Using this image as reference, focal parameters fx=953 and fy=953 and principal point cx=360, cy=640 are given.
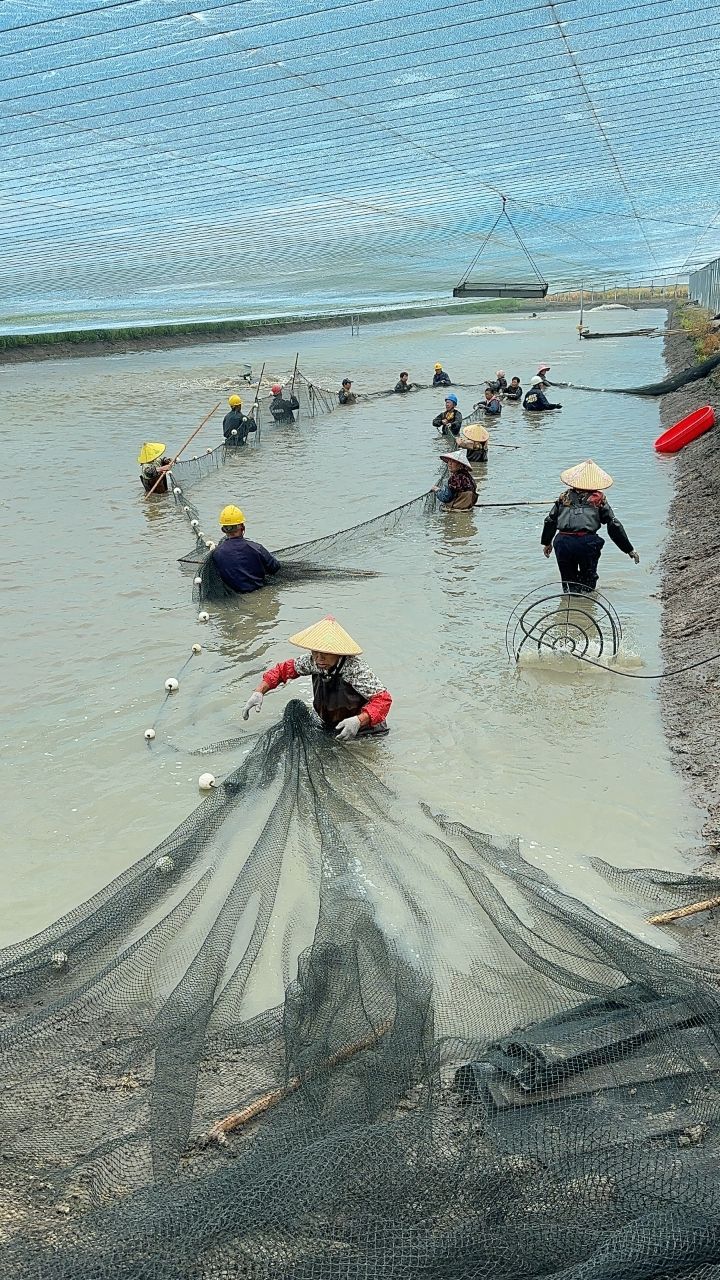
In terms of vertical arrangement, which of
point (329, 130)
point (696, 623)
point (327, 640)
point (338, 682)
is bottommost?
point (696, 623)

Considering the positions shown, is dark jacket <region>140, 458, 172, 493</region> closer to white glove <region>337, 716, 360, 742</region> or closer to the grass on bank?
white glove <region>337, 716, 360, 742</region>

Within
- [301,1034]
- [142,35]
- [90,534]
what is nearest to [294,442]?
[90,534]

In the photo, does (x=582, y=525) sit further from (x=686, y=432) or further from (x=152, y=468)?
(x=152, y=468)

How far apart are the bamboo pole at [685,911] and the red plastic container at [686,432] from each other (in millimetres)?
11182

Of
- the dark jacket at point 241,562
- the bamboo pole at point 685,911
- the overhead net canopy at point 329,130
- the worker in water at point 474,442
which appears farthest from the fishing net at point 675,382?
the bamboo pole at point 685,911

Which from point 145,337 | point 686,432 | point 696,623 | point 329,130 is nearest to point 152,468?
point 329,130

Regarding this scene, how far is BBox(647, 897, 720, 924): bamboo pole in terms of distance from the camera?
12.7 feet

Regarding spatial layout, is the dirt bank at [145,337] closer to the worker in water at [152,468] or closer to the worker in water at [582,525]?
the worker in water at [152,468]

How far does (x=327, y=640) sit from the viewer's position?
17.6ft

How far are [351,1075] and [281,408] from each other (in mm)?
17149

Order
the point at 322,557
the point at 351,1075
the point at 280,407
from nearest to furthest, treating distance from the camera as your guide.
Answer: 1. the point at 351,1075
2. the point at 322,557
3. the point at 280,407

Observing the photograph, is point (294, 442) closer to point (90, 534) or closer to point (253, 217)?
point (253, 217)

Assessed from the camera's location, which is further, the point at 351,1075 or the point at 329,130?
the point at 329,130

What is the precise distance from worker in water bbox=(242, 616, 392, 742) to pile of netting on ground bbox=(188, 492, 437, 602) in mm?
3227
